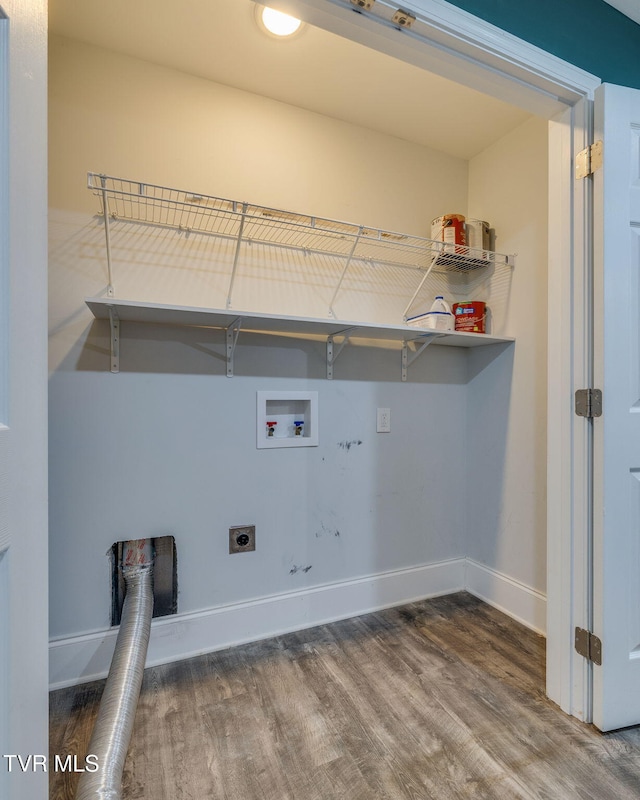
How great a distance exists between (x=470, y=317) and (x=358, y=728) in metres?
1.82

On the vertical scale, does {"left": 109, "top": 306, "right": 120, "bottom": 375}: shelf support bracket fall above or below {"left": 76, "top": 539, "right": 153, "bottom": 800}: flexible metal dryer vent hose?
above

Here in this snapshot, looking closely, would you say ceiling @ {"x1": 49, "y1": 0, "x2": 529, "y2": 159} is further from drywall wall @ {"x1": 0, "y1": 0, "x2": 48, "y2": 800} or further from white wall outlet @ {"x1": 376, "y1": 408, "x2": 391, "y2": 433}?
white wall outlet @ {"x1": 376, "y1": 408, "x2": 391, "y2": 433}

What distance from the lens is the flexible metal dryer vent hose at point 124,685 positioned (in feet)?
2.92

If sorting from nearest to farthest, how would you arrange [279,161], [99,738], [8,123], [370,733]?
[8,123]
[99,738]
[370,733]
[279,161]

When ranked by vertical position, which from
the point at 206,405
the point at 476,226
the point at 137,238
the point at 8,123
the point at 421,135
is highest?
the point at 421,135

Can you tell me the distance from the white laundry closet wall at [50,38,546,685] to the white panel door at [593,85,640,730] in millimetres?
575

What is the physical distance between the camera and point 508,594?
1999 mm

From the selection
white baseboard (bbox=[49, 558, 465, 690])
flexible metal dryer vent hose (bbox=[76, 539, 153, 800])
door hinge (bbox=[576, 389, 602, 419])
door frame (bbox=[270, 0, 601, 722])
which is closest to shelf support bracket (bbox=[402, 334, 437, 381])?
door frame (bbox=[270, 0, 601, 722])

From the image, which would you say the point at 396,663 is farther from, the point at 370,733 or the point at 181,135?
the point at 181,135

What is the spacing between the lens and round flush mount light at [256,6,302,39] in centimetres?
138

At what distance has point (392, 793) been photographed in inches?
42.2

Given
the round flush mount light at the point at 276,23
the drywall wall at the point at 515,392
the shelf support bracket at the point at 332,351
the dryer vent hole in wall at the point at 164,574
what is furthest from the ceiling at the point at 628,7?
the dryer vent hole in wall at the point at 164,574

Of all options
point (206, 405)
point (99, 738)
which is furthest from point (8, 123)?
point (99, 738)

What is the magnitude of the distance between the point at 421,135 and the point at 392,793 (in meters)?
2.69
